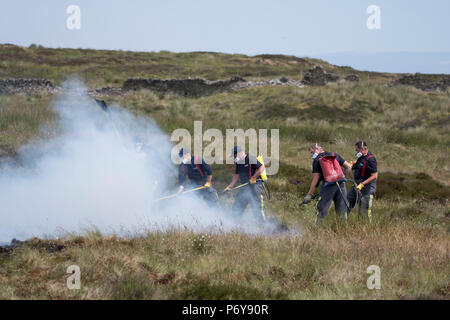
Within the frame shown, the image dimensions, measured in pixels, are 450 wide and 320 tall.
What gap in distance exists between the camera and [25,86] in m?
33.0

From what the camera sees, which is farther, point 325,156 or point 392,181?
point 392,181

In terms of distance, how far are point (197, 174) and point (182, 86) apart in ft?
86.3

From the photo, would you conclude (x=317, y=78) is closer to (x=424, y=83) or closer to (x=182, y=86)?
(x=424, y=83)

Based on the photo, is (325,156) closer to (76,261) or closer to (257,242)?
(257,242)

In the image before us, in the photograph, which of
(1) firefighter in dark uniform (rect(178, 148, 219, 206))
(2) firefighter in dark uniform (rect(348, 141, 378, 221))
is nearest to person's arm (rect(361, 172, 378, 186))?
(2) firefighter in dark uniform (rect(348, 141, 378, 221))

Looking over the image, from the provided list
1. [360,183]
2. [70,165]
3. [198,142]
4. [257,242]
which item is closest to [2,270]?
[257,242]

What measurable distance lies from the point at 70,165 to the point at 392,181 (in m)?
9.02

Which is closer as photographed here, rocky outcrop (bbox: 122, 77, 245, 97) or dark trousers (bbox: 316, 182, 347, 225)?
dark trousers (bbox: 316, 182, 347, 225)

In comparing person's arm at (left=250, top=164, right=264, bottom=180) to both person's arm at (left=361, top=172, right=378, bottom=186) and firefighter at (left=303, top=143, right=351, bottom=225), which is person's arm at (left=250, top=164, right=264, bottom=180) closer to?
firefighter at (left=303, top=143, right=351, bottom=225)

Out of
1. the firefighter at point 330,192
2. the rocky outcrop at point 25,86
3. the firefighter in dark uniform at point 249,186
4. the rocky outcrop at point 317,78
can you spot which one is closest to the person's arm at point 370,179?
the firefighter at point 330,192

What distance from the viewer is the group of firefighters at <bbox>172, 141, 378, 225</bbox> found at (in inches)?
336

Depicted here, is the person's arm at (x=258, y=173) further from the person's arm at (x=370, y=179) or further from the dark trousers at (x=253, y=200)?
the person's arm at (x=370, y=179)

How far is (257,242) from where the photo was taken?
7039 mm

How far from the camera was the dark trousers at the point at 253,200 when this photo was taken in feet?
30.0
